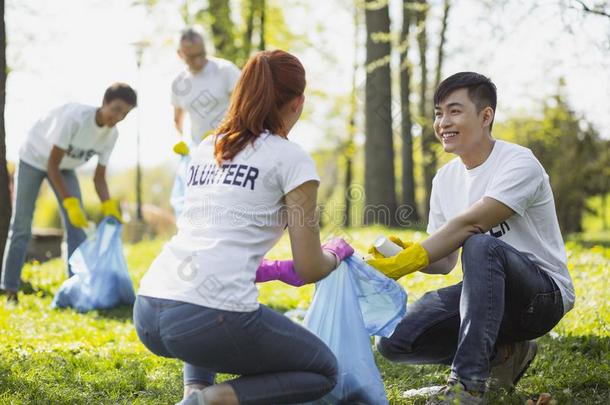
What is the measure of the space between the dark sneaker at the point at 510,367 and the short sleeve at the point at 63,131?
329 cm

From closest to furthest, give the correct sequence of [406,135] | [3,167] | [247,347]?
[247,347]
[3,167]
[406,135]

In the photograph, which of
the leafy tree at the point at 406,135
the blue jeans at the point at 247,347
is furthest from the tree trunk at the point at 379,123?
the blue jeans at the point at 247,347

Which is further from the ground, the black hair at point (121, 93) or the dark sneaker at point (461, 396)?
the black hair at point (121, 93)

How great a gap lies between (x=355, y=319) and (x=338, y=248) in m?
0.29

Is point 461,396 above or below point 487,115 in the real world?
below

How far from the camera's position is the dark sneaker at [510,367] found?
272 cm

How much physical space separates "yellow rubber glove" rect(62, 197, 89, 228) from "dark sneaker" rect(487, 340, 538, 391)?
3.26 meters

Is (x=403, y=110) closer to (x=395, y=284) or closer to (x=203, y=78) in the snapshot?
(x=203, y=78)

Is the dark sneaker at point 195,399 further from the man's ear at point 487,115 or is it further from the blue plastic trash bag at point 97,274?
the blue plastic trash bag at point 97,274

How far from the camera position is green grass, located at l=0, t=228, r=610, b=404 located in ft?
9.19

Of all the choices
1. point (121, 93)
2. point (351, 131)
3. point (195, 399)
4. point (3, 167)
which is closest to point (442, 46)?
point (351, 131)

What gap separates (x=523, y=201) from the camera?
2572mm

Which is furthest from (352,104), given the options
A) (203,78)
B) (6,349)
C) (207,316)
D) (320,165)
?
(207,316)

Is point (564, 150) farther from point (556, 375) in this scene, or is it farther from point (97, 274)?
point (556, 375)
